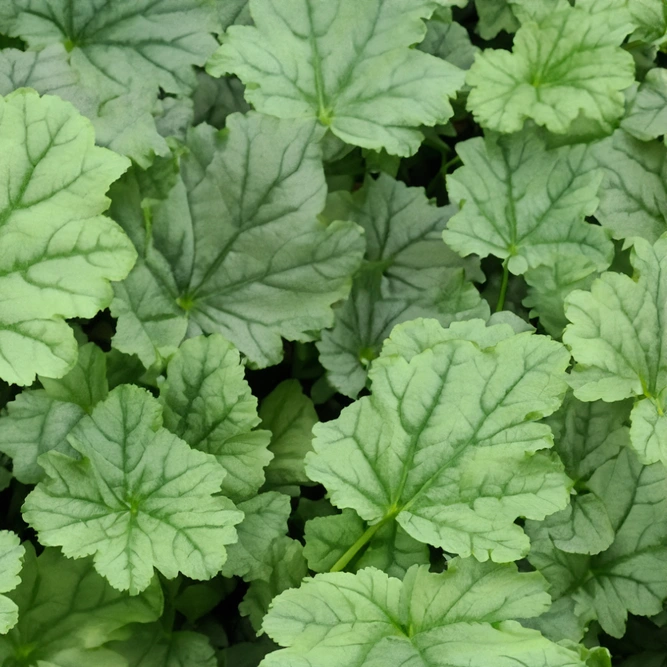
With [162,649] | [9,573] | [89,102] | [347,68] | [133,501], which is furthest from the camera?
[347,68]

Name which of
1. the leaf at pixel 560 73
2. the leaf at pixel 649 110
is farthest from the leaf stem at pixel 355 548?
the leaf at pixel 649 110

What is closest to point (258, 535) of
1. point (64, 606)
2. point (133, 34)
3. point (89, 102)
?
point (64, 606)

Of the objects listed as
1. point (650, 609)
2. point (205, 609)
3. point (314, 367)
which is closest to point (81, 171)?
point (314, 367)

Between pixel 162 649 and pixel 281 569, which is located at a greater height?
pixel 281 569

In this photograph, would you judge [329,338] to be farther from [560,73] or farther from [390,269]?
[560,73]

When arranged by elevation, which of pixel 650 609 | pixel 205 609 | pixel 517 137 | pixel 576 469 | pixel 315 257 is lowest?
pixel 205 609

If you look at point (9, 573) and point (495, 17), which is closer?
point (9, 573)

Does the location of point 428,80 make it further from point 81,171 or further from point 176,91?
point 81,171
